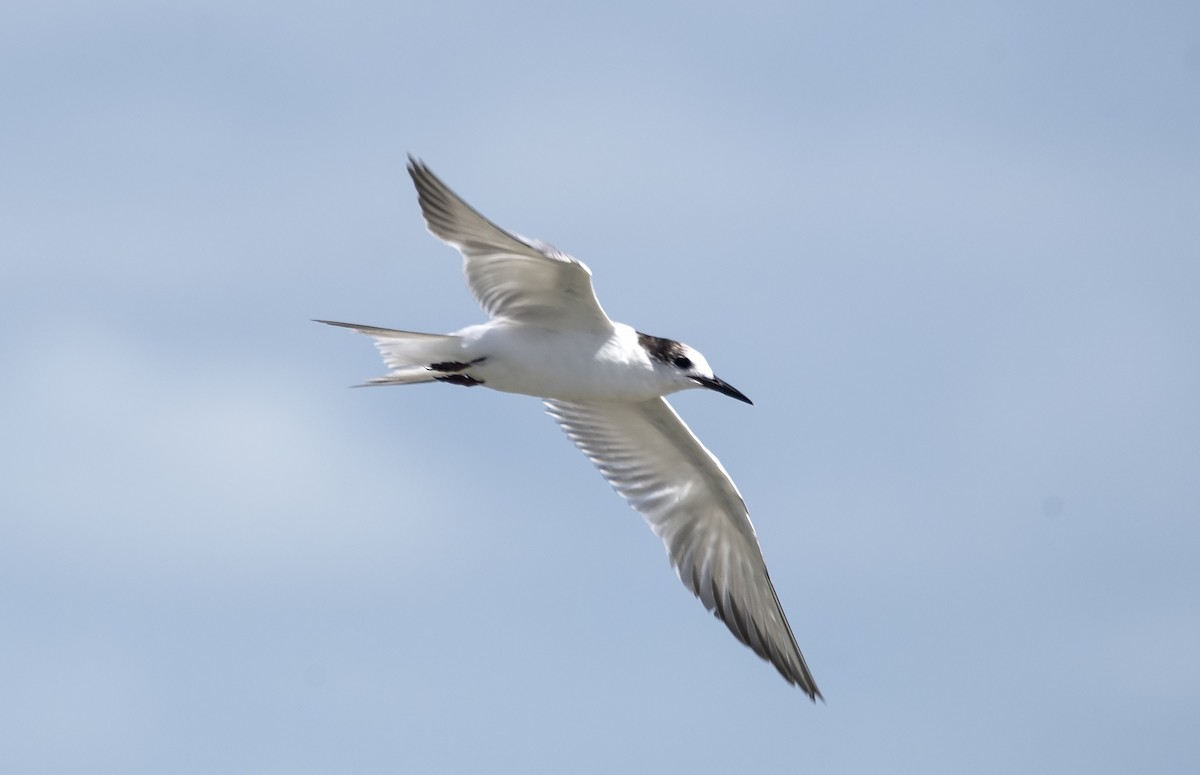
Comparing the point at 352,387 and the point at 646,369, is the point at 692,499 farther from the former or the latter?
the point at 352,387

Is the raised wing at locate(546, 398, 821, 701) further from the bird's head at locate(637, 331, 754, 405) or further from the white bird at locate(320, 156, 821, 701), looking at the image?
the bird's head at locate(637, 331, 754, 405)

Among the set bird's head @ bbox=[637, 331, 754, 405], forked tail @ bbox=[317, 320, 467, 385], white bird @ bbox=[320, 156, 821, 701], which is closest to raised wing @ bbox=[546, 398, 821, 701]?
white bird @ bbox=[320, 156, 821, 701]

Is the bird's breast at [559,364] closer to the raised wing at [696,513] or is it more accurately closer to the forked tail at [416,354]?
the forked tail at [416,354]

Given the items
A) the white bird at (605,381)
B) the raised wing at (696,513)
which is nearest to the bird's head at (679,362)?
the white bird at (605,381)

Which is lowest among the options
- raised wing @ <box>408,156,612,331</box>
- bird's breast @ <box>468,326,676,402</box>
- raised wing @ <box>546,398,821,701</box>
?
raised wing @ <box>546,398,821,701</box>

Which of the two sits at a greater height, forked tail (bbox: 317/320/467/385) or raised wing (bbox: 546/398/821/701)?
forked tail (bbox: 317/320/467/385)

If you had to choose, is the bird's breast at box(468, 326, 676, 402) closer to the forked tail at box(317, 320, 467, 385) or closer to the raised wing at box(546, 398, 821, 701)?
the forked tail at box(317, 320, 467, 385)

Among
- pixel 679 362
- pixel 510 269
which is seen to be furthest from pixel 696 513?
pixel 510 269

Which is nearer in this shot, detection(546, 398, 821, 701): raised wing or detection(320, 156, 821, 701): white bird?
detection(320, 156, 821, 701): white bird

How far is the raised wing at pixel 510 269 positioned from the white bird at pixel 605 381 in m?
0.01

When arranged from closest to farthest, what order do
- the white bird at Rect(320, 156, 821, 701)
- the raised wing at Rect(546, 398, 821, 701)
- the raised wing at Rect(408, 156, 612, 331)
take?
the raised wing at Rect(408, 156, 612, 331), the white bird at Rect(320, 156, 821, 701), the raised wing at Rect(546, 398, 821, 701)

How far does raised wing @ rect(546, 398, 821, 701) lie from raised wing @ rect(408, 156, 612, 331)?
5.25 feet

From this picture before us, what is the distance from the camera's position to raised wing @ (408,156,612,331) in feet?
37.6

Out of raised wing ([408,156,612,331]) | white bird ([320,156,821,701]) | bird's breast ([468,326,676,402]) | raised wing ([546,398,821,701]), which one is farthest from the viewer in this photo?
raised wing ([546,398,821,701])
